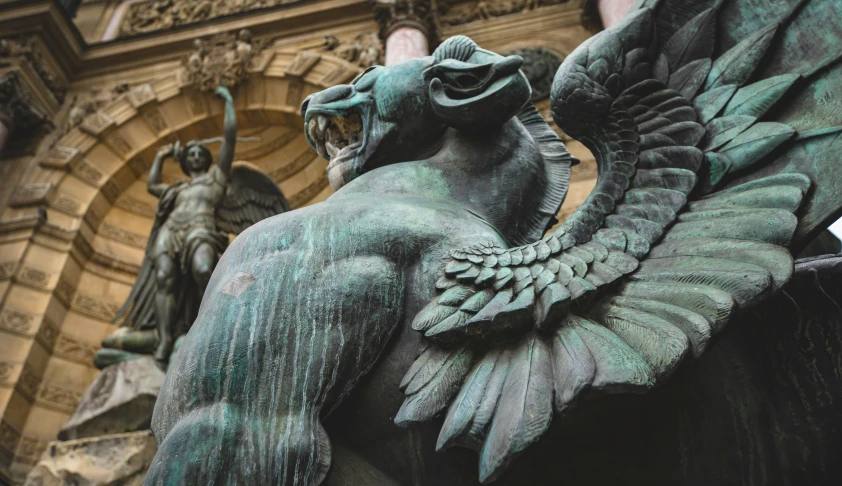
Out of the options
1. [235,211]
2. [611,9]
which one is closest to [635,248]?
[235,211]

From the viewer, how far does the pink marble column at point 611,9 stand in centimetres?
569

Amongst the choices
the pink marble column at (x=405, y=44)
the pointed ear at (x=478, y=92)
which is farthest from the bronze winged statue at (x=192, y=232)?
the pointed ear at (x=478, y=92)

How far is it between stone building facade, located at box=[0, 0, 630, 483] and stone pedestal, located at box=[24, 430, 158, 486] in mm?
2443

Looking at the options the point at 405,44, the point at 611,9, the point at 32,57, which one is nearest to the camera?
the point at 611,9

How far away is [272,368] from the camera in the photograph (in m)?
1.06

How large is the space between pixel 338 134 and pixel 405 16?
536 cm

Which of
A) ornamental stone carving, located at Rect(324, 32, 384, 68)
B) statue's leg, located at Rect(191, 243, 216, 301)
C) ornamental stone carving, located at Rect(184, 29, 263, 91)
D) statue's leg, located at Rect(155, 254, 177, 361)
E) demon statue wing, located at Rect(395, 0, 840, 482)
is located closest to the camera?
demon statue wing, located at Rect(395, 0, 840, 482)

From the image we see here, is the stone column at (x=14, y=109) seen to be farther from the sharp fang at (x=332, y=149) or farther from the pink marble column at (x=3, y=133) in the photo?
Answer: the sharp fang at (x=332, y=149)

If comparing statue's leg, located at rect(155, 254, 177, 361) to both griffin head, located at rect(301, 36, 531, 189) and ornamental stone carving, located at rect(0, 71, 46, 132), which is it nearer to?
ornamental stone carving, located at rect(0, 71, 46, 132)

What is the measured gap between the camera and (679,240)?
3.72 ft

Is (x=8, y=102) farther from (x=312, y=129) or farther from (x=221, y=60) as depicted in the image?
(x=312, y=129)

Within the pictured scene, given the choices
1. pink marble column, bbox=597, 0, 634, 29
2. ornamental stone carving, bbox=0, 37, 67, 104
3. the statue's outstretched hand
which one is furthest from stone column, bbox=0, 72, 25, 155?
pink marble column, bbox=597, 0, 634, 29

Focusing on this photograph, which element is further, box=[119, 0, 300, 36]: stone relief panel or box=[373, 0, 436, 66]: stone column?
box=[119, 0, 300, 36]: stone relief panel

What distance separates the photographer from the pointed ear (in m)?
1.39
